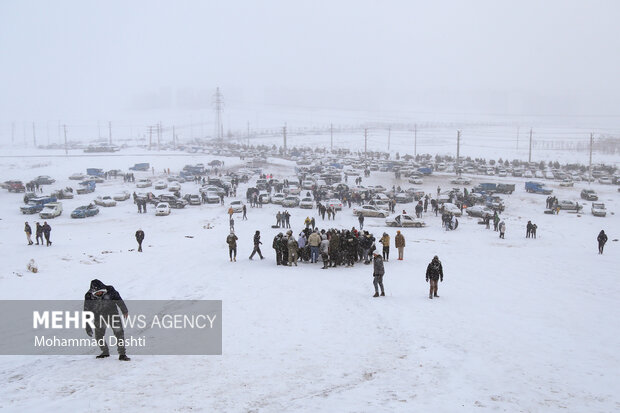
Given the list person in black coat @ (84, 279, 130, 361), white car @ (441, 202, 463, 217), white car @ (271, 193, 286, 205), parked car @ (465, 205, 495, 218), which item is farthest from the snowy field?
white car @ (271, 193, 286, 205)

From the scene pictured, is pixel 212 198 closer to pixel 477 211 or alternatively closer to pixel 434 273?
pixel 477 211

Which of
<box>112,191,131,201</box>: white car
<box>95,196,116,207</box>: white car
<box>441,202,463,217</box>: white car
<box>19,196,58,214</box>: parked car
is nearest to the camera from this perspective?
<box>441,202,463,217</box>: white car

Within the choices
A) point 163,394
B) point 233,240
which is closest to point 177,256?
point 233,240

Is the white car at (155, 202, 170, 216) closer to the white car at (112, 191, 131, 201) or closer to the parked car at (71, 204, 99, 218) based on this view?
the parked car at (71, 204, 99, 218)

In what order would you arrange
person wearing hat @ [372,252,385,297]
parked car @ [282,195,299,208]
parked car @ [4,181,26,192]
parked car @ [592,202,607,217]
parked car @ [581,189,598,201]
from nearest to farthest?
1. person wearing hat @ [372,252,385,297]
2. parked car @ [592,202,607,217]
3. parked car @ [282,195,299,208]
4. parked car @ [581,189,598,201]
5. parked car @ [4,181,26,192]

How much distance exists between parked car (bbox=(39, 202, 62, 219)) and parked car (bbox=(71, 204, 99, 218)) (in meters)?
1.59

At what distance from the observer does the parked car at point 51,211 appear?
3641 cm

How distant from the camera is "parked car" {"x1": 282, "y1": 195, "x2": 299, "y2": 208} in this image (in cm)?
4119

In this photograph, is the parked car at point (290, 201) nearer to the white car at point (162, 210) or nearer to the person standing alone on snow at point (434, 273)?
the white car at point (162, 210)

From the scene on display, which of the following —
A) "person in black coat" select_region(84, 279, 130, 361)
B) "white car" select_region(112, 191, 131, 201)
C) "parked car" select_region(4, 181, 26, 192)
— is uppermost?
"person in black coat" select_region(84, 279, 130, 361)

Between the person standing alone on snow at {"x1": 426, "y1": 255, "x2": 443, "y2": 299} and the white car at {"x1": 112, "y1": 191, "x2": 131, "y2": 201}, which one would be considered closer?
the person standing alone on snow at {"x1": 426, "y1": 255, "x2": 443, "y2": 299}

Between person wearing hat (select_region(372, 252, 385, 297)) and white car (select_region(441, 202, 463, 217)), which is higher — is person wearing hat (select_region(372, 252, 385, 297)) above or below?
above

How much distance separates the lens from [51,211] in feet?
121

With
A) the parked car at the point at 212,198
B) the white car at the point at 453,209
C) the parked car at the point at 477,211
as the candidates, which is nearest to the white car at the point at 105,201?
the parked car at the point at 212,198
